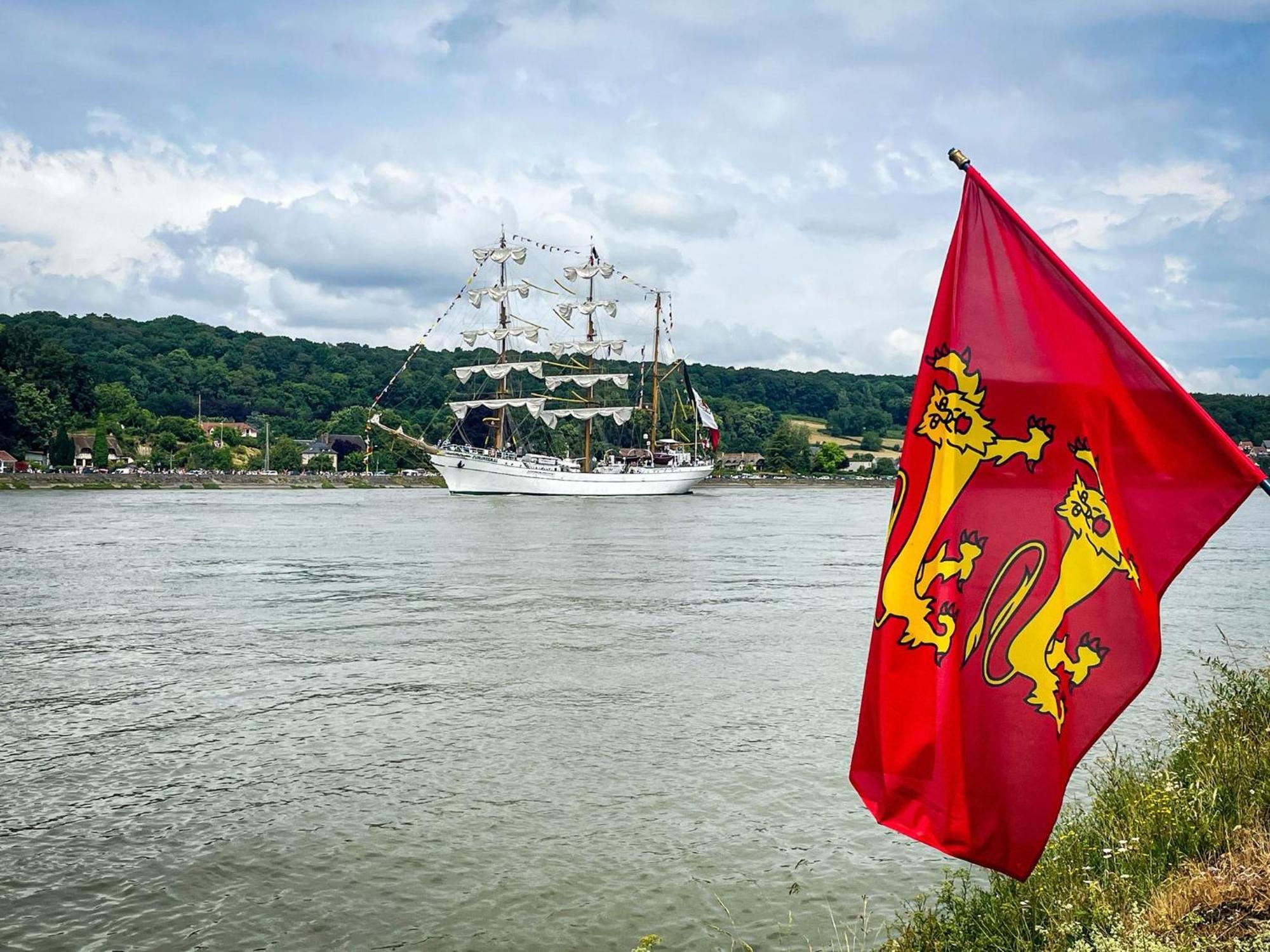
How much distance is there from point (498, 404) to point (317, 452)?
243 feet

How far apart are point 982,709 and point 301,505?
83380 millimetres

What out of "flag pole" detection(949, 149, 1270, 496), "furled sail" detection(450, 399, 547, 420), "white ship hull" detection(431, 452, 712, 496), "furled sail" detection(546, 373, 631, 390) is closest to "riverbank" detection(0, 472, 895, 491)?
"furled sail" detection(450, 399, 547, 420)

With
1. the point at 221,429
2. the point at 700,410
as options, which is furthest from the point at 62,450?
the point at 700,410

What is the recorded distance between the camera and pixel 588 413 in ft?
395

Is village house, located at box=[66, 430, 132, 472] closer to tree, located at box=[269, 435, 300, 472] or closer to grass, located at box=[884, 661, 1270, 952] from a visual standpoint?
tree, located at box=[269, 435, 300, 472]

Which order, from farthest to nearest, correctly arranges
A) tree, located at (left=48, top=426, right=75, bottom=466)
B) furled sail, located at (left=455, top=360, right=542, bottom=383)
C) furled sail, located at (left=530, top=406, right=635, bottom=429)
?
tree, located at (left=48, top=426, right=75, bottom=466) → furled sail, located at (left=530, top=406, right=635, bottom=429) → furled sail, located at (left=455, top=360, right=542, bottom=383)

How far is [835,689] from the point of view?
15484 millimetres

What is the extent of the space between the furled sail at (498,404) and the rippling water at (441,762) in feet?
281

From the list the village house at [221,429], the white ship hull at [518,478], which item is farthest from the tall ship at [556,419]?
the village house at [221,429]

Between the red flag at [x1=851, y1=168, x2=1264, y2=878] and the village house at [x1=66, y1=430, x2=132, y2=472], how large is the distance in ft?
486

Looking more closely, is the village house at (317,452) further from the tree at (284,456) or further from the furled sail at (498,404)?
the furled sail at (498,404)

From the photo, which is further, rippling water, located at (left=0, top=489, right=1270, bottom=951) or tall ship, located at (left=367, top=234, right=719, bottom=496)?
tall ship, located at (left=367, top=234, right=719, bottom=496)

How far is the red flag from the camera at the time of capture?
15.6ft

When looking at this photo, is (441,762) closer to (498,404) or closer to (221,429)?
(498,404)
